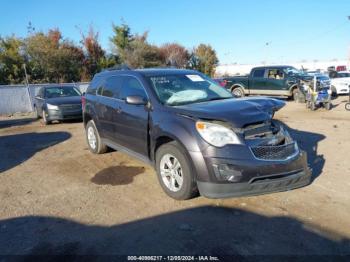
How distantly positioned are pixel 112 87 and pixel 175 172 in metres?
2.57

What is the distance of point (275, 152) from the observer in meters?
4.19

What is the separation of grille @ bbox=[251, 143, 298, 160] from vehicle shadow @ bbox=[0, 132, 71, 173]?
5057 mm

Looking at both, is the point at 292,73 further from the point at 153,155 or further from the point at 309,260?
the point at 309,260

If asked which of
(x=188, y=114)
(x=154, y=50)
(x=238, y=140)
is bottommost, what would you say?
(x=238, y=140)

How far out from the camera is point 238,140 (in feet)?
13.1

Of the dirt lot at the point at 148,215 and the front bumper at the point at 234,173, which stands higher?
the front bumper at the point at 234,173

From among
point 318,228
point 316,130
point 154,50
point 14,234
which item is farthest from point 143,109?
point 154,50

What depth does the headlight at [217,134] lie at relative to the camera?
399 cm

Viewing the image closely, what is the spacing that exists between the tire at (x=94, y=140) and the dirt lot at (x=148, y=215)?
1.82ft

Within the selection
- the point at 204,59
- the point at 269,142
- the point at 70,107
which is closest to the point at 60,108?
the point at 70,107

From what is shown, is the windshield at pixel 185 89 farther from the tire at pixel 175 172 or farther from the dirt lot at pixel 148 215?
the dirt lot at pixel 148 215

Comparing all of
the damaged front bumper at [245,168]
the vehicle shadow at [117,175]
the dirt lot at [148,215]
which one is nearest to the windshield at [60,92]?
the dirt lot at [148,215]

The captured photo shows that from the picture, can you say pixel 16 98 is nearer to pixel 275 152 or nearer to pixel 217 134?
pixel 217 134

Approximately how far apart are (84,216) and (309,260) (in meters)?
2.64
